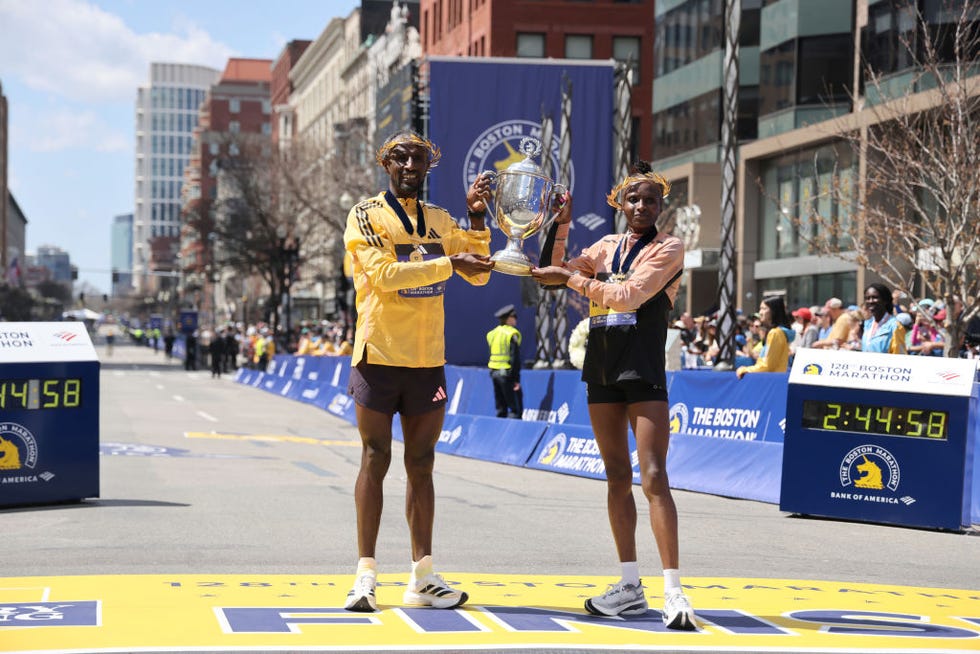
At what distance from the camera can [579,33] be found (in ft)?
214

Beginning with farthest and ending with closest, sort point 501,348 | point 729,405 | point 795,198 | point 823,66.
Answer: point 823,66
point 795,198
point 501,348
point 729,405

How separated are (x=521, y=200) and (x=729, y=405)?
32.9 feet

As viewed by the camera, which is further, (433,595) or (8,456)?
(8,456)

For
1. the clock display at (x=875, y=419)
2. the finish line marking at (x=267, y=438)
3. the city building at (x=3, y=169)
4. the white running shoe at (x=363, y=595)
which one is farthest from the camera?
the city building at (x=3, y=169)

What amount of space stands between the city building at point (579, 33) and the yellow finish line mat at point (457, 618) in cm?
5668

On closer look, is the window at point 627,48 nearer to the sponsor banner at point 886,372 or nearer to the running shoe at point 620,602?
the sponsor banner at point 886,372

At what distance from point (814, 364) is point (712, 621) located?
607 cm

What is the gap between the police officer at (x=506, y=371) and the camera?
890 inches

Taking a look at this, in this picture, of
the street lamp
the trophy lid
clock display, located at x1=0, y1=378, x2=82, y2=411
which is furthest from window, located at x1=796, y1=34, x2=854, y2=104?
the trophy lid

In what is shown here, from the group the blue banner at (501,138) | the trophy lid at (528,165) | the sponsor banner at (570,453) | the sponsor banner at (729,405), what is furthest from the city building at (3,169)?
the trophy lid at (528,165)

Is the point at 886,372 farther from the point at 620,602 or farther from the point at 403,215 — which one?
the point at 403,215

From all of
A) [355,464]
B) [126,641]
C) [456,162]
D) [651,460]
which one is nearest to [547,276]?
[651,460]

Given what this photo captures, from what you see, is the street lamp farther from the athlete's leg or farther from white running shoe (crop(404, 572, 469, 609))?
the athlete's leg

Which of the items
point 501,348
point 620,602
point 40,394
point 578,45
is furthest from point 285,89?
point 620,602
